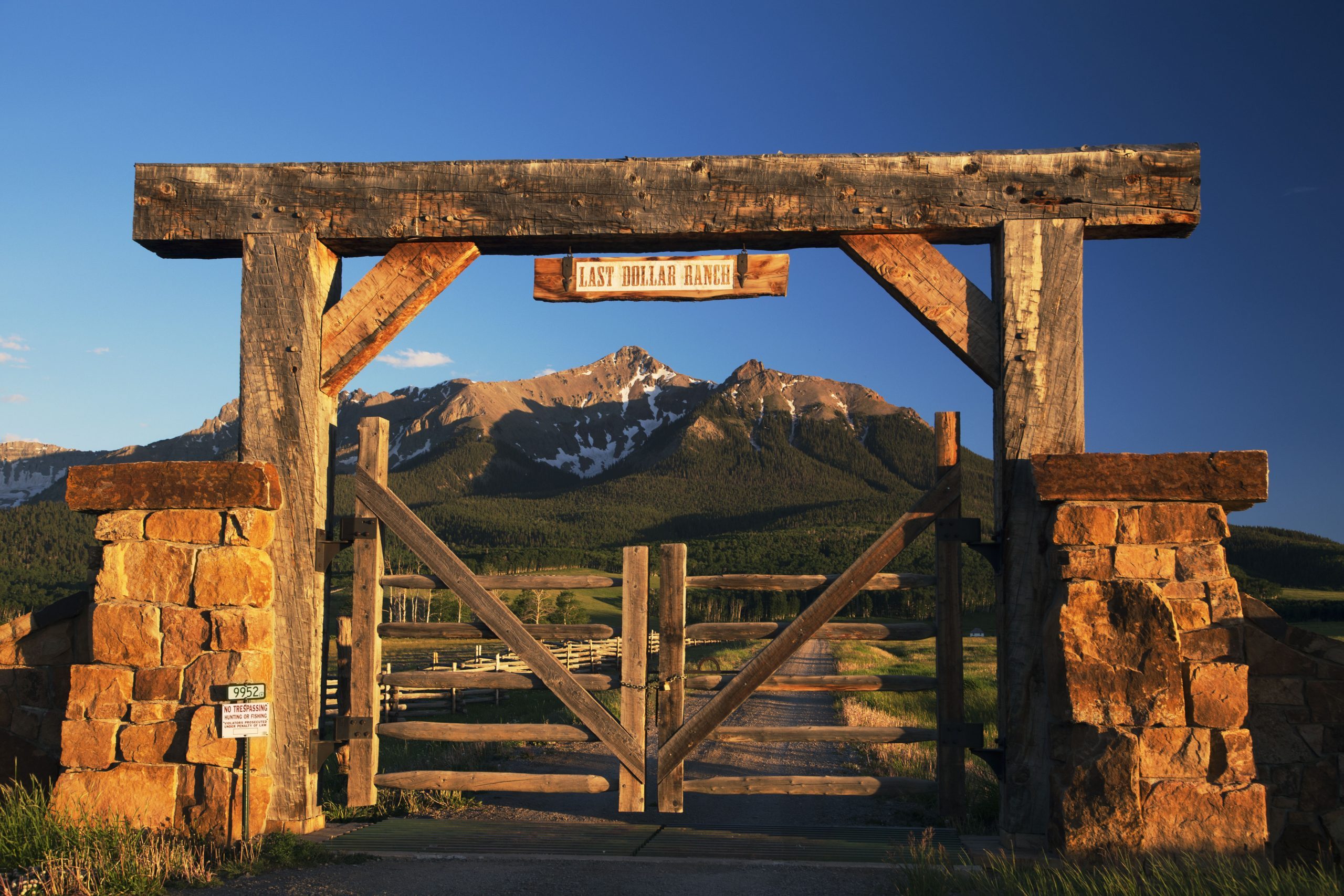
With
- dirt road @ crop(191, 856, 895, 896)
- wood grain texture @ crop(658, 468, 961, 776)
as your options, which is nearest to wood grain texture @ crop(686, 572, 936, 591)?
wood grain texture @ crop(658, 468, 961, 776)

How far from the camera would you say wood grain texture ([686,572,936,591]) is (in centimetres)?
657

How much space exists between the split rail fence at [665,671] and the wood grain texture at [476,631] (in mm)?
20

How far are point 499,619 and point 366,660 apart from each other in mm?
1024

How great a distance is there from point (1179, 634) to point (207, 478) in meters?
5.95

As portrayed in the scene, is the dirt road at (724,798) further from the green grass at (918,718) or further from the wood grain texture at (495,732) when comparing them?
Result: the wood grain texture at (495,732)

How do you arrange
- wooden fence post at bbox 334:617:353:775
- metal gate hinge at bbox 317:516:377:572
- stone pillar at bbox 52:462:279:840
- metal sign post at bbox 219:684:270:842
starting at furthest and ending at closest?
wooden fence post at bbox 334:617:353:775
metal gate hinge at bbox 317:516:377:572
stone pillar at bbox 52:462:279:840
metal sign post at bbox 219:684:270:842

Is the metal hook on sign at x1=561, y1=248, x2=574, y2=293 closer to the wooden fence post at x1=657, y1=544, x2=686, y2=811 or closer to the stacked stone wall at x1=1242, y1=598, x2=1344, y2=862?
the wooden fence post at x1=657, y1=544, x2=686, y2=811

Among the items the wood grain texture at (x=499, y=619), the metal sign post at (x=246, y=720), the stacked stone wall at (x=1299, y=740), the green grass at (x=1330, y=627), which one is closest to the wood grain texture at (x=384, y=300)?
the wood grain texture at (x=499, y=619)

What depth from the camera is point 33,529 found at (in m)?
130

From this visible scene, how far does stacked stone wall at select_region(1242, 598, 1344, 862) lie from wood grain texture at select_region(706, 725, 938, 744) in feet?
6.44

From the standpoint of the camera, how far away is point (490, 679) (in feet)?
23.7

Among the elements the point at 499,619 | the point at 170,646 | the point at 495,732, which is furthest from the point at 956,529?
the point at 170,646

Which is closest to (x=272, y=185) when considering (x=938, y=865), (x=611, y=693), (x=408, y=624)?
(x=408, y=624)

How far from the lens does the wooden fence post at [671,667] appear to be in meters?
6.68
